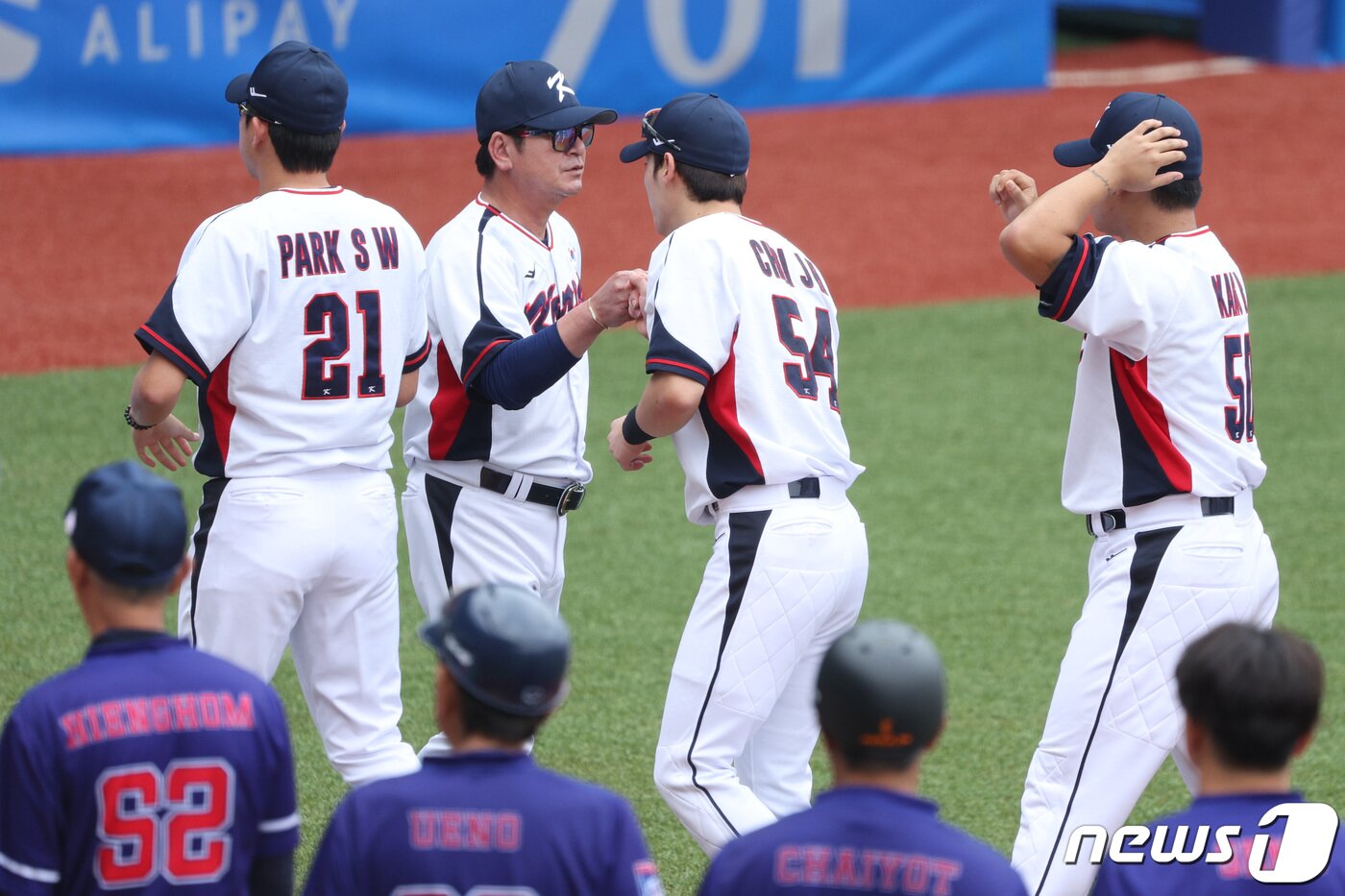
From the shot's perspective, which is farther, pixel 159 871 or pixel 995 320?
pixel 995 320

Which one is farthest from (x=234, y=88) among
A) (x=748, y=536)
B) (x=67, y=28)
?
(x=67, y=28)

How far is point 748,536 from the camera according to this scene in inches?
145

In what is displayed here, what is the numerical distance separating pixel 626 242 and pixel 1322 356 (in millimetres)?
4677

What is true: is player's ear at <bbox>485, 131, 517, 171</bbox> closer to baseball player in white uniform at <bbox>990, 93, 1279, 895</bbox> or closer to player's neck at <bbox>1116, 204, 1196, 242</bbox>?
baseball player in white uniform at <bbox>990, 93, 1279, 895</bbox>

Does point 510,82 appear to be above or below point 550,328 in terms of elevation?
above

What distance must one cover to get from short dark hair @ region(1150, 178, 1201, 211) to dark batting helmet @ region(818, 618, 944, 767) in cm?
184

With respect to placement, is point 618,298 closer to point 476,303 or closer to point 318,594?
point 476,303

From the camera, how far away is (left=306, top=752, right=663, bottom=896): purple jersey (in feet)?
7.18

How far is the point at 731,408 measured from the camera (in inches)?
145

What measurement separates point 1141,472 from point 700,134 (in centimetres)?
118

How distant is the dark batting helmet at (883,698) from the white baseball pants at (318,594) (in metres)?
1.75

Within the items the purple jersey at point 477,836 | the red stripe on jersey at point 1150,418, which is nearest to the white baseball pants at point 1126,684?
the red stripe on jersey at point 1150,418

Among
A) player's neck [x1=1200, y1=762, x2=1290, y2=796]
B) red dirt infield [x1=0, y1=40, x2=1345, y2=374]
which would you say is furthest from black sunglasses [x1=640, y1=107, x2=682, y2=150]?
red dirt infield [x1=0, y1=40, x2=1345, y2=374]

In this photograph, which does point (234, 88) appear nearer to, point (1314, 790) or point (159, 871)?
point (159, 871)
